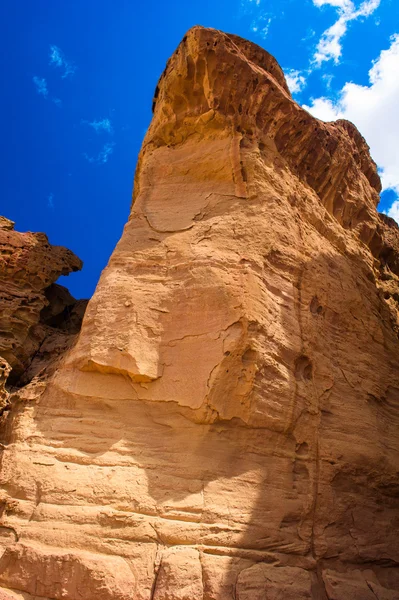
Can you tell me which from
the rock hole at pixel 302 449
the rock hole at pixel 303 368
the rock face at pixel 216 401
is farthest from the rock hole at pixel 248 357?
the rock hole at pixel 302 449

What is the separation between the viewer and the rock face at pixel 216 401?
191 inches

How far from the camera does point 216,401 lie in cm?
568

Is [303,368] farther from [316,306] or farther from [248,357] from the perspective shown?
[316,306]

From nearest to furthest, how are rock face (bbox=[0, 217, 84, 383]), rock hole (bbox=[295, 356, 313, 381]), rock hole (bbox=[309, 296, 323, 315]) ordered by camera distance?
rock hole (bbox=[295, 356, 313, 381]), rock face (bbox=[0, 217, 84, 383]), rock hole (bbox=[309, 296, 323, 315])

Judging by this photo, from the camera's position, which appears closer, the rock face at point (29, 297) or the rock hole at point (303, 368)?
the rock hole at point (303, 368)

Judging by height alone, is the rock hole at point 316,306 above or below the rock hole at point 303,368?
above

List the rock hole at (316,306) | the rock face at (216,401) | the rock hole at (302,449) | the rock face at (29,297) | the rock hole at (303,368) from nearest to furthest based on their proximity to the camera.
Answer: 1. the rock face at (216,401)
2. the rock hole at (302,449)
3. the rock hole at (303,368)
4. the rock face at (29,297)
5. the rock hole at (316,306)

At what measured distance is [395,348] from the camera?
8008 mm

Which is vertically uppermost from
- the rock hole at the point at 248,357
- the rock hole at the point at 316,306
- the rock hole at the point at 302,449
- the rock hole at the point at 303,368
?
the rock hole at the point at 316,306

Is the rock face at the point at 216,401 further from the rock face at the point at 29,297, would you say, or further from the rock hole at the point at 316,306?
the rock face at the point at 29,297

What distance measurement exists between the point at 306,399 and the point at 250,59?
6308 mm

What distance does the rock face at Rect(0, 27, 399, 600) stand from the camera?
191 inches

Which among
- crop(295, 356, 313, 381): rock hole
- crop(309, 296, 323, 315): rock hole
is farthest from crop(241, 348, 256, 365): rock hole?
crop(309, 296, 323, 315): rock hole

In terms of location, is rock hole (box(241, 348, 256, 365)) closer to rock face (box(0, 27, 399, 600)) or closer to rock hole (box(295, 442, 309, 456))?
rock face (box(0, 27, 399, 600))
